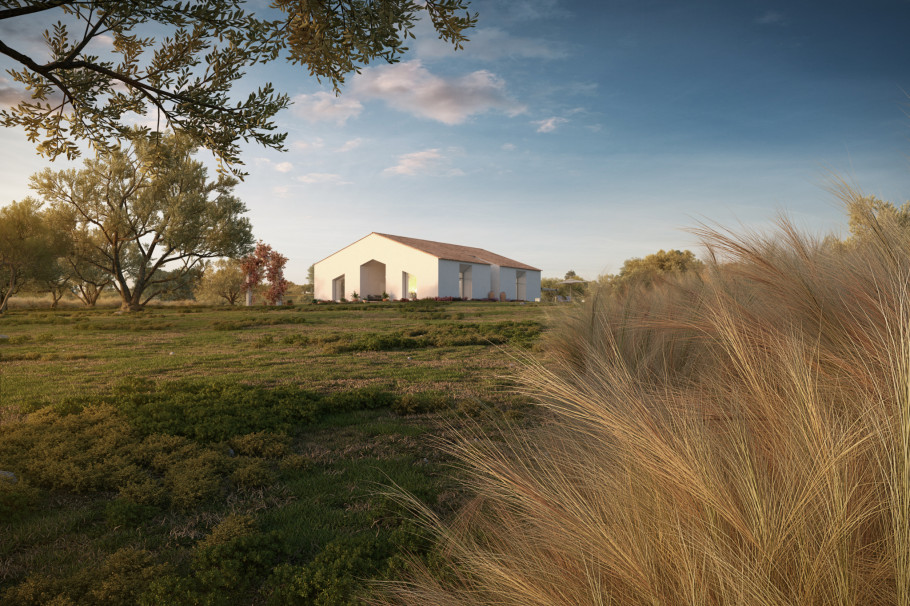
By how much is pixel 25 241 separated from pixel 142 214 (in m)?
5.73

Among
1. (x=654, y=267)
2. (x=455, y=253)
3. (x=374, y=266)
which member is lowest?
(x=654, y=267)

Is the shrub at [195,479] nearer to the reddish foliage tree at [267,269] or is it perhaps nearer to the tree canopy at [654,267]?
the tree canopy at [654,267]

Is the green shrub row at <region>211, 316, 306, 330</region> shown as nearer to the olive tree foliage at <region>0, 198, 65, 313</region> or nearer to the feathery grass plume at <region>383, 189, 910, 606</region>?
the feathery grass plume at <region>383, 189, 910, 606</region>

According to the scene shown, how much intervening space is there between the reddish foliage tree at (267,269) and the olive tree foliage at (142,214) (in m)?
2.48

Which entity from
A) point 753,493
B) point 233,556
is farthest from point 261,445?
point 753,493

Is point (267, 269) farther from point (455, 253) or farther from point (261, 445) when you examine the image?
point (261, 445)

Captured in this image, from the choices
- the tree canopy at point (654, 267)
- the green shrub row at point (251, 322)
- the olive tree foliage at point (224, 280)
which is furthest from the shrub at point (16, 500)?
the olive tree foliage at point (224, 280)

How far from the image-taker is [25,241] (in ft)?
88.1

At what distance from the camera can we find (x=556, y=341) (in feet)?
21.8

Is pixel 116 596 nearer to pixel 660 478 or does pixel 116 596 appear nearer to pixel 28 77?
pixel 660 478

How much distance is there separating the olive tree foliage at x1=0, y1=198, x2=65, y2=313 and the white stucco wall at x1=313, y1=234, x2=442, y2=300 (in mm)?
17118

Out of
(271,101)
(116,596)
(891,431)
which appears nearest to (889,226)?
(891,431)

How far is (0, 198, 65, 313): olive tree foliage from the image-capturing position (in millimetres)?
26484

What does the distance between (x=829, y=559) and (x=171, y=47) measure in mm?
6395
